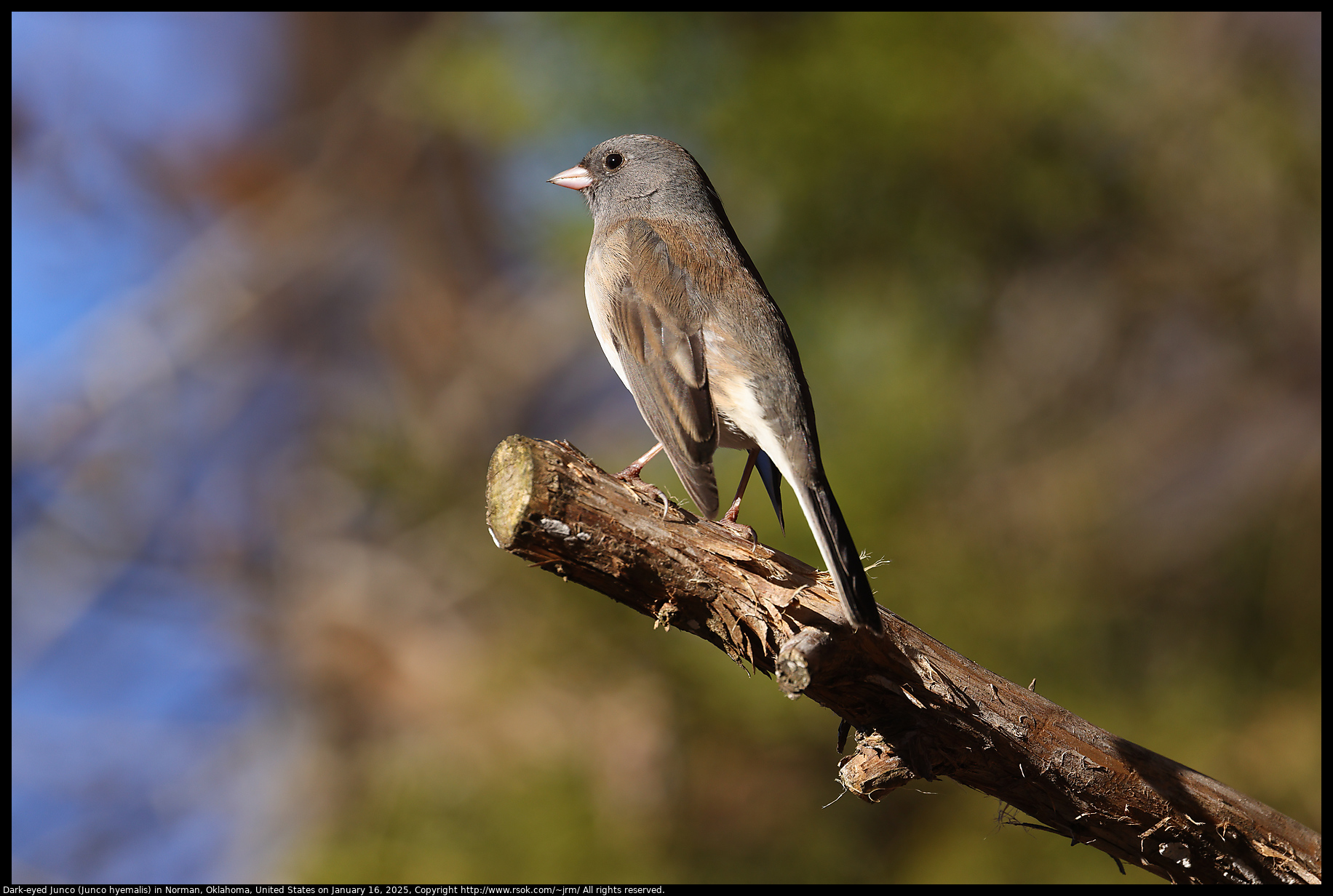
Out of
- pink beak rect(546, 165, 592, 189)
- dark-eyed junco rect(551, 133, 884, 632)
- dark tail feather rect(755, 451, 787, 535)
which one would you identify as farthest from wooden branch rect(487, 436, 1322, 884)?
pink beak rect(546, 165, 592, 189)

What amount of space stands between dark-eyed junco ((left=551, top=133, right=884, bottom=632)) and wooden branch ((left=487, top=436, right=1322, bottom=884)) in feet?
0.69

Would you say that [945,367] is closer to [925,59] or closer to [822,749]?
[925,59]

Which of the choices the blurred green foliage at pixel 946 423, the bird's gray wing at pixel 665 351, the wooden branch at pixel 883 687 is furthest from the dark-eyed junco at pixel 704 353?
the blurred green foliage at pixel 946 423

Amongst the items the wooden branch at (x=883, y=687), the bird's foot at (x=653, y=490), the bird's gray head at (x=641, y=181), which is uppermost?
the bird's gray head at (x=641, y=181)

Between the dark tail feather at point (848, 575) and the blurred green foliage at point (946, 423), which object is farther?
the blurred green foliage at point (946, 423)

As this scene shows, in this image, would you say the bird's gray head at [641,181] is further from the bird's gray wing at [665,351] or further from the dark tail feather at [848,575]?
the dark tail feather at [848,575]

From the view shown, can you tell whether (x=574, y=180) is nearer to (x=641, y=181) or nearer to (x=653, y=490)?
(x=641, y=181)

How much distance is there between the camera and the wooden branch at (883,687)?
54.7 inches

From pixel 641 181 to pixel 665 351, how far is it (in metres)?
0.79

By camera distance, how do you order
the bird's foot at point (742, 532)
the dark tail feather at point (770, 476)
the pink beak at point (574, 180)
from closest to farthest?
the bird's foot at point (742, 532)
the dark tail feather at point (770, 476)
the pink beak at point (574, 180)

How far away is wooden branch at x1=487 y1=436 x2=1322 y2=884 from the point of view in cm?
139

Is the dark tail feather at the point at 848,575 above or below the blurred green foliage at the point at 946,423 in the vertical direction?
below

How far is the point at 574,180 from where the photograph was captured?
2775 millimetres

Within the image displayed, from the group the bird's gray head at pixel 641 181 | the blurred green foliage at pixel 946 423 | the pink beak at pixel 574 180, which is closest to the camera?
the bird's gray head at pixel 641 181
